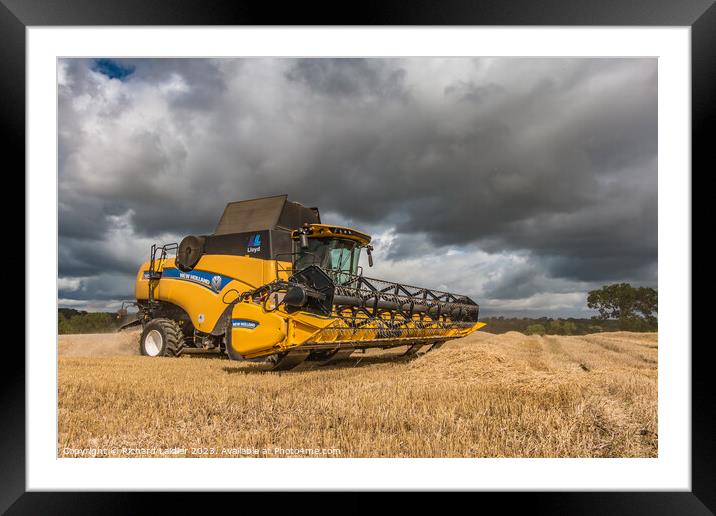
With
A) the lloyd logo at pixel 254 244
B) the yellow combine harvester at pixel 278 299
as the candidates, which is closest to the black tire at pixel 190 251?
the yellow combine harvester at pixel 278 299

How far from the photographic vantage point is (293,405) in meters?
4.52

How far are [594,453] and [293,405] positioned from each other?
2.48 meters

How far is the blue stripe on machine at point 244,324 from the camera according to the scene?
6.29 m

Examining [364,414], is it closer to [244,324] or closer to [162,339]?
[244,324]

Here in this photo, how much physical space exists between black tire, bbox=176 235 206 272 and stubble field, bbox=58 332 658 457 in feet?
9.94

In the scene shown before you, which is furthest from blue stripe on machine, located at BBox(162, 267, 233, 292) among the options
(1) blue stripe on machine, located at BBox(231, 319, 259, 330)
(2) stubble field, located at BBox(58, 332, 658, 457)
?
(2) stubble field, located at BBox(58, 332, 658, 457)

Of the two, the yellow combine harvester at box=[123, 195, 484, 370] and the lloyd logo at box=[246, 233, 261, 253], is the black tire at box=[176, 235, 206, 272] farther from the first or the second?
the lloyd logo at box=[246, 233, 261, 253]
